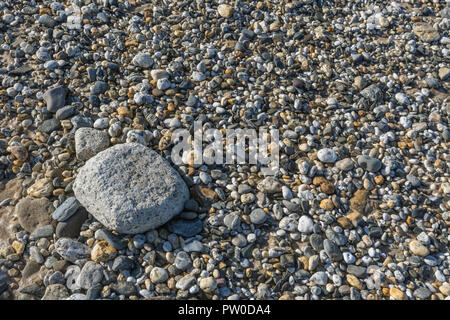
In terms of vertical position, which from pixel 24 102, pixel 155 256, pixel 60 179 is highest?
pixel 24 102

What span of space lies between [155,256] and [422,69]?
3.72 meters

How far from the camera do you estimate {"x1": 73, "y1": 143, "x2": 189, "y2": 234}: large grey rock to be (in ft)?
11.0

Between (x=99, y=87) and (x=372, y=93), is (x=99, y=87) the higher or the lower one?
the higher one

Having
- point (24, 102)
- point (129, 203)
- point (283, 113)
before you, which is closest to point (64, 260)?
point (129, 203)

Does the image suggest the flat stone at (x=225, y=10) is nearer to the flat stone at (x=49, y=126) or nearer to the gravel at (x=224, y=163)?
the gravel at (x=224, y=163)

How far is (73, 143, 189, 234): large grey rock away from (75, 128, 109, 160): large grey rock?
0.97 feet

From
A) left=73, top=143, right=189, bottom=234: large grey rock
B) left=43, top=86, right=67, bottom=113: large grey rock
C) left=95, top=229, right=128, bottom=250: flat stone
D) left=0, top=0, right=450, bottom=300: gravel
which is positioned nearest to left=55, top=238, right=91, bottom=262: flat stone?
left=0, top=0, right=450, bottom=300: gravel

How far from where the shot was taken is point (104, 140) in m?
3.96

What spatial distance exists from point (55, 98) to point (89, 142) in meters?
0.78

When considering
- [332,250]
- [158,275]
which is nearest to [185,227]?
[158,275]

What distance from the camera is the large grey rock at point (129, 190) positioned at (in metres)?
3.34

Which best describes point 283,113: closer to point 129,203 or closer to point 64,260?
point 129,203

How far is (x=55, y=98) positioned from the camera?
430cm

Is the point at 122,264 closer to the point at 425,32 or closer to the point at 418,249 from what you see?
the point at 418,249
